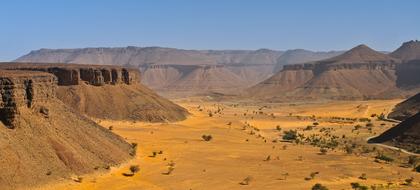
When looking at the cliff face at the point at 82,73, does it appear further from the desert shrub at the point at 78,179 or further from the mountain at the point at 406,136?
the mountain at the point at 406,136

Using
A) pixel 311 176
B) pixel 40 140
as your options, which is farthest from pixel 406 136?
pixel 40 140

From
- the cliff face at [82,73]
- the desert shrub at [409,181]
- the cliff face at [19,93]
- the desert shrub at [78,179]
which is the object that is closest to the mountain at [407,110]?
the cliff face at [82,73]

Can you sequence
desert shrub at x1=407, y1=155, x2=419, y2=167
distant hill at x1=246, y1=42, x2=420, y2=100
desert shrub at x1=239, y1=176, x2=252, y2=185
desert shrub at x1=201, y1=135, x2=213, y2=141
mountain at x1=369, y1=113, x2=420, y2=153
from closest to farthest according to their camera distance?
desert shrub at x1=239, y1=176, x2=252, y2=185 < desert shrub at x1=407, y1=155, x2=419, y2=167 < mountain at x1=369, y1=113, x2=420, y2=153 < desert shrub at x1=201, y1=135, x2=213, y2=141 < distant hill at x1=246, y1=42, x2=420, y2=100

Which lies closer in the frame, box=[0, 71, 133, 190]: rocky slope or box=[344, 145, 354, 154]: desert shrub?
box=[0, 71, 133, 190]: rocky slope

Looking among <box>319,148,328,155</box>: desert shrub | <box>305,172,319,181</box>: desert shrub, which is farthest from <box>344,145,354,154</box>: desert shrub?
<box>305,172,319,181</box>: desert shrub

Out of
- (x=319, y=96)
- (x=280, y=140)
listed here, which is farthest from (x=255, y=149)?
(x=319, y=96)

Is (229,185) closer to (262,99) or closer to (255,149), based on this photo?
(255,149)

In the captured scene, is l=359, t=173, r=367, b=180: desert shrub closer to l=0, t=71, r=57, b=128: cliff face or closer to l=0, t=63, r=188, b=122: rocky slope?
l=0, t=71, r=57, b=128: cliff face

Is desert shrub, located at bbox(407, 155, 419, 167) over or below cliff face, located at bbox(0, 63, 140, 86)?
below

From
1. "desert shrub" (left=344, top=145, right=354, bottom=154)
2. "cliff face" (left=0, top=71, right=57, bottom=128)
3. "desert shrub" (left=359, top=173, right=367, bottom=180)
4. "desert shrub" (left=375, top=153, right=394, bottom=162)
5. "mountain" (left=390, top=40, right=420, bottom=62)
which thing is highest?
"mountain" (left=390, top=40, right=420, bottom=62)
